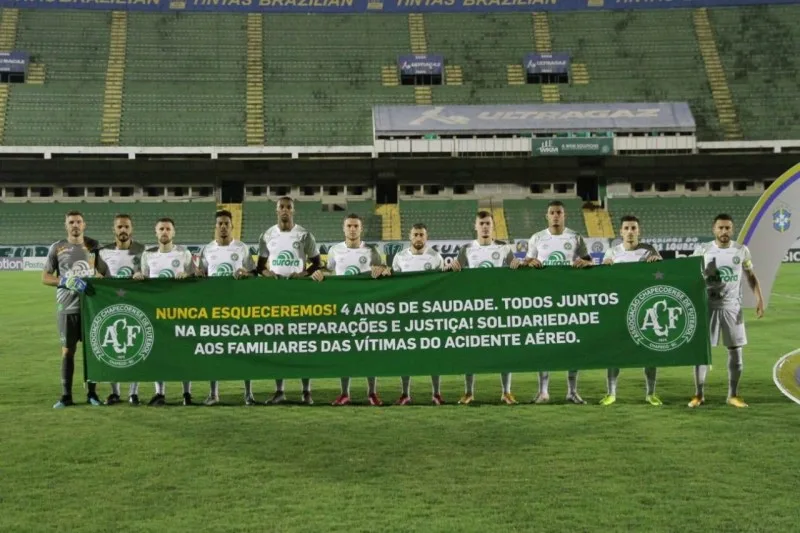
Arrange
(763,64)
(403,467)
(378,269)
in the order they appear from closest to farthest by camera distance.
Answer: (403,467) < (378,269) < (763,64)

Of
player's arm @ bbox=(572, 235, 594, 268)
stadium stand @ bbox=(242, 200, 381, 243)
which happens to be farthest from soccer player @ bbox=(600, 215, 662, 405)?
stadium stand @ bbox=(242, 200, 381, 243)

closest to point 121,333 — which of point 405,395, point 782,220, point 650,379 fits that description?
point 405,395

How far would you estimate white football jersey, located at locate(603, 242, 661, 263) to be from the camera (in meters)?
10.1

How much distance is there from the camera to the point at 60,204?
5759 centimetres

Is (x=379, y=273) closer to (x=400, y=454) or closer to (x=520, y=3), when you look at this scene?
(x=400, y=454)

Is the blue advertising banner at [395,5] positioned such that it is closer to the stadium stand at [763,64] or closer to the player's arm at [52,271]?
the stadium stand at [763,64]

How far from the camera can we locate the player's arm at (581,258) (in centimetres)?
985

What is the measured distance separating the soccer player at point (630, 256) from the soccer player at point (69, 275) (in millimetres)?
6283

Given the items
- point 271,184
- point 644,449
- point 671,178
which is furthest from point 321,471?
point 671,178

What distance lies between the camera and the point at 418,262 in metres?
10.4

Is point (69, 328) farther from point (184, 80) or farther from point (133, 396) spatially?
point (184, 80)

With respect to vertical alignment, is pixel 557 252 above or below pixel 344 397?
above

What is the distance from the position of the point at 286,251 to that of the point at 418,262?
1656 mm

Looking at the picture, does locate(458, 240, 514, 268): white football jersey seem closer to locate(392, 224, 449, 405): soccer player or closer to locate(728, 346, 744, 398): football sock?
locate(392, 224, 449, 405): soccer player
